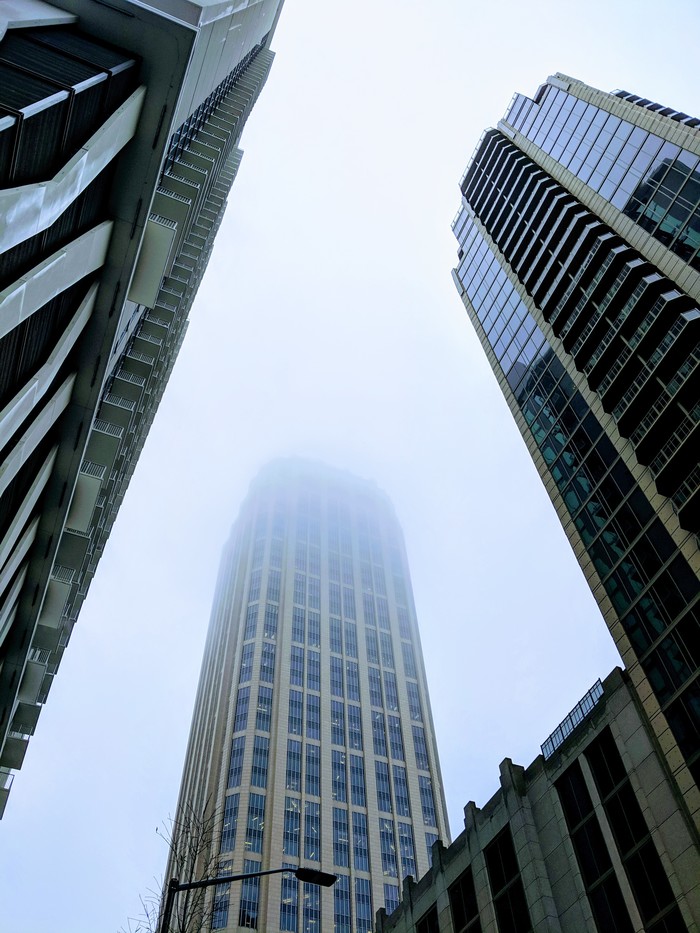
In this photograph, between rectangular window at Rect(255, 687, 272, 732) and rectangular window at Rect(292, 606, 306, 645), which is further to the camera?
rectangular window at Rect(292, 606, 306, 645)

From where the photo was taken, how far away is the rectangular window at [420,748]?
114438 mm

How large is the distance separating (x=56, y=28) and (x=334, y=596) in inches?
5387

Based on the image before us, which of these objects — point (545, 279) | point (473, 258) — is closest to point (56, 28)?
point (545, 279)

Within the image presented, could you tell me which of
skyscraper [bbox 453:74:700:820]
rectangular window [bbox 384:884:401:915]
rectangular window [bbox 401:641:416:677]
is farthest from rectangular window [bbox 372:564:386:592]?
skyscraper [bbox 453:74:700:820]

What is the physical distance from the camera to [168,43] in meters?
12.9

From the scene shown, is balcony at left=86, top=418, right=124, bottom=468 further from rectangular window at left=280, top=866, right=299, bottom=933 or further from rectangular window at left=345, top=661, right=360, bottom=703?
rectangular window at left=345, top=661, right=360, bottom=703

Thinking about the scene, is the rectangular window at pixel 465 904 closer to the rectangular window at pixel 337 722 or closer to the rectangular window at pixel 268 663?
the rectangular window at pixel 337 722

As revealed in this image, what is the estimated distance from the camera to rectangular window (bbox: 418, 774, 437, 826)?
105562 millimetres

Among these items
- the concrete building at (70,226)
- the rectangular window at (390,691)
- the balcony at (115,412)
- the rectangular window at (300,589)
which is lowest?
the rectangular window at (300,589)

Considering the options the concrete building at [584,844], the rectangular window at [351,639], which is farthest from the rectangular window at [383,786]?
the concrete building at [584,844]

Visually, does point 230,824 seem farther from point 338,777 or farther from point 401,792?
point 401,792

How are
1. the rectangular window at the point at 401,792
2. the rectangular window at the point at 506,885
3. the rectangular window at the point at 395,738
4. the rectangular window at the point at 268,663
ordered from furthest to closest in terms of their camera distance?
1. the rectangular window at the point at 268,663
2. the rectangular window at the point at 395,738
3. the rectangular window at the point at 401,792
4. the rectangular window at the point at 506,885

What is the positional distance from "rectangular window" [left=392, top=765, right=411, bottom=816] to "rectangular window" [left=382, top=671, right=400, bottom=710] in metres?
13.2

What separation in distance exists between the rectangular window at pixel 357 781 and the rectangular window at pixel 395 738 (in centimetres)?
669
